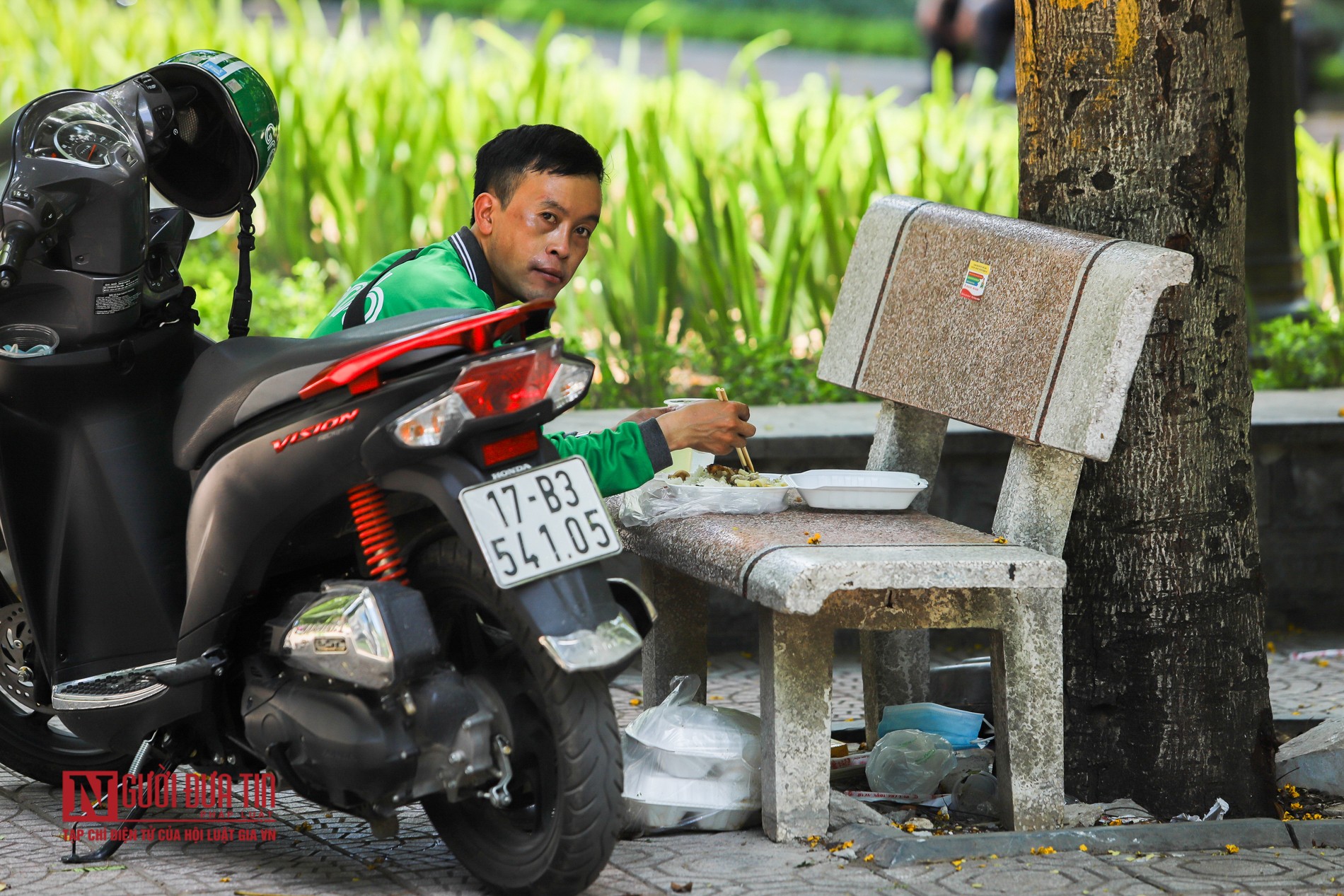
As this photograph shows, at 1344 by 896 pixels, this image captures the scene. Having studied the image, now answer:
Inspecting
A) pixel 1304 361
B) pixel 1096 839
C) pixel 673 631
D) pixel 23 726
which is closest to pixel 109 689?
pixel 23 726

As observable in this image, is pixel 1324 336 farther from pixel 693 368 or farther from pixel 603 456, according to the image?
pixel 603 456

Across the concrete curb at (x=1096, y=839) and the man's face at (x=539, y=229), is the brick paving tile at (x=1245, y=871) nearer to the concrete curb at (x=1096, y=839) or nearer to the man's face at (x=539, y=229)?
the concrete curb at (x=1096, y=839)

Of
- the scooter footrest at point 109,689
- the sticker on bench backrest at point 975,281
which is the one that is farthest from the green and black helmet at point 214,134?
the sticker on bench backrest at point 975,281

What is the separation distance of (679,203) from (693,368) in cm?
70

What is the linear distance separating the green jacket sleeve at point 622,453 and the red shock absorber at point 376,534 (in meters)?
0.44

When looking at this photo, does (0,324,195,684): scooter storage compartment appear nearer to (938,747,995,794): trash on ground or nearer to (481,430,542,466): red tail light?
(481,430,542,466): red tail light

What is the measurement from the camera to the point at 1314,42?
20.3 meters

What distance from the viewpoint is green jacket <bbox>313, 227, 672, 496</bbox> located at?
2.99 metres

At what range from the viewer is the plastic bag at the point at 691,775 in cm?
307

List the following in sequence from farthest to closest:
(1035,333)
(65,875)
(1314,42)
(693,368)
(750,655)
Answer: (1314,42) → (693,368) → (750,655) → (1035,333) → (65,875)

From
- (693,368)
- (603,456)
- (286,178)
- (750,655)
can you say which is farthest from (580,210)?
(286,178)

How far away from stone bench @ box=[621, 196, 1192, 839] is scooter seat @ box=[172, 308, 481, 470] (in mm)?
763

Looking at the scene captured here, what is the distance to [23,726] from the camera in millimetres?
3457

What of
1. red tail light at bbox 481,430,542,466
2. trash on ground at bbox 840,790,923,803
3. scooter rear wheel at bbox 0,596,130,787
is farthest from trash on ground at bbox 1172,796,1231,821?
scooter rear wheel at bbox 0,596,130,787
